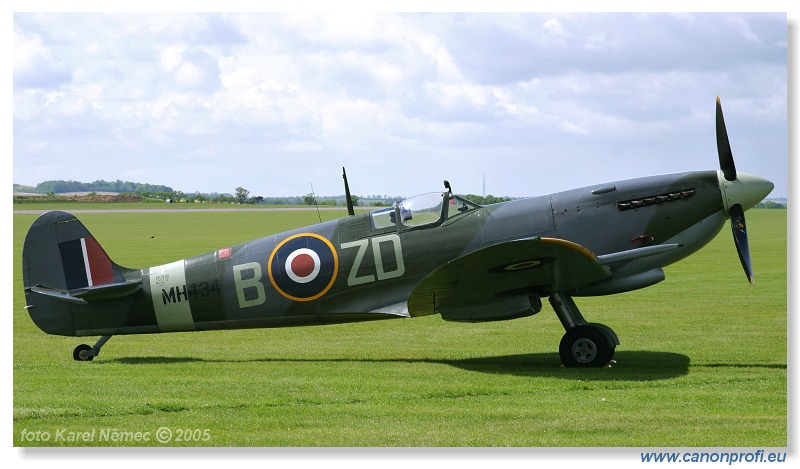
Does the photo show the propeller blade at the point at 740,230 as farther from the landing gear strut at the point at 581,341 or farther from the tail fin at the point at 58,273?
the tail fin at the point at 58,273

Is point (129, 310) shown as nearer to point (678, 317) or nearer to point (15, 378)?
point (15, 378)

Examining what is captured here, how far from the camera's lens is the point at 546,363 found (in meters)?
9.95

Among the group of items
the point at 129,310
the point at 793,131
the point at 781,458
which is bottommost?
the point at 781,458

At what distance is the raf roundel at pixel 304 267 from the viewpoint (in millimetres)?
10078

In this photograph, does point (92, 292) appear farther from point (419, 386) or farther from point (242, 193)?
point (242, 193)

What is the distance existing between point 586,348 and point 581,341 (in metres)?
0.09

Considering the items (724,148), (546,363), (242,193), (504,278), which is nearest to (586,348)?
(546,363)

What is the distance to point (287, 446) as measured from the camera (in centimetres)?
679

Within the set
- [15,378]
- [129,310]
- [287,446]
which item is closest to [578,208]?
[287,446]

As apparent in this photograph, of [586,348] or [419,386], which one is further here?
[586,348]

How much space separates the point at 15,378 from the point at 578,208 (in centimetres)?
582

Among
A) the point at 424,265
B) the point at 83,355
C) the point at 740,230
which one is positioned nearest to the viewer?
the point at 740,230

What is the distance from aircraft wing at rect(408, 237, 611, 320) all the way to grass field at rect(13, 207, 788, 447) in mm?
631

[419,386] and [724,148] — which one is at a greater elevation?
[724,148]
